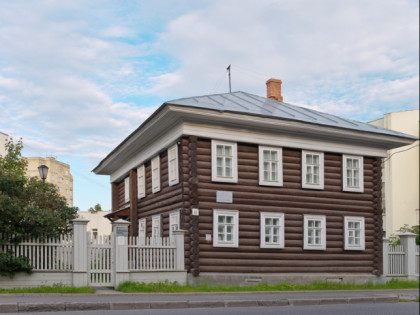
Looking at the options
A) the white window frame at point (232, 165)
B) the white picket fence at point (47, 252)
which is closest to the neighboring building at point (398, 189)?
the white window frame at point (232, 165)

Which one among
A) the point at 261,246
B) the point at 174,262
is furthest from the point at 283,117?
the point at 174,262

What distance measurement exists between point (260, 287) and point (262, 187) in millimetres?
4313

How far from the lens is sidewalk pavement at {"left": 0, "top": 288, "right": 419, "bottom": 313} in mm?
15102

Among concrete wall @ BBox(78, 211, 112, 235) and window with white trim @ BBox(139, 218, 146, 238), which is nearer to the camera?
window with white trim @ BBox(139, 218, 146, 238)

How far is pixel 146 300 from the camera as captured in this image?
674 inches

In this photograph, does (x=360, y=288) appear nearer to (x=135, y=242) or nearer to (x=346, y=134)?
Answer: (x=346, y=134)

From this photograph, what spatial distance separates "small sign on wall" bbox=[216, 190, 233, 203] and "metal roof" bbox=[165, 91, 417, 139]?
A: 3.28 metres

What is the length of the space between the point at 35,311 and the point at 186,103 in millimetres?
11282

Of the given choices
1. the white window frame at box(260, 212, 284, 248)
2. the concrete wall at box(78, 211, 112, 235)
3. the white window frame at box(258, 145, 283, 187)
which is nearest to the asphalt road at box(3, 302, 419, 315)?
the white window frame at box(260, 212, 284, 248)

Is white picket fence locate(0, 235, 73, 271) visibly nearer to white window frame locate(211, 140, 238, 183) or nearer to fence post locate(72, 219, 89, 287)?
fence post locate(72, 219, 89, 287)

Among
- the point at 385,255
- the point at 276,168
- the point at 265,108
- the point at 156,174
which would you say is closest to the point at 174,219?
the point at 156,174

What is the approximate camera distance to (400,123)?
185 ft

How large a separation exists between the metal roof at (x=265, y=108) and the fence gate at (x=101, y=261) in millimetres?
5640

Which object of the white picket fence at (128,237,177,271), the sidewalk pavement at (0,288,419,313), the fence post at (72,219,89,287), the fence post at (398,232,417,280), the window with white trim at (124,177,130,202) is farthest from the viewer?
the window with white trim at (124,177,130,202)
